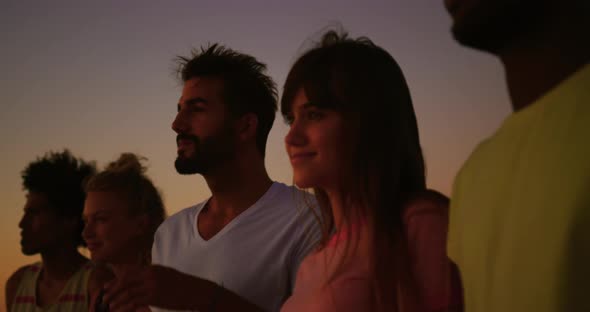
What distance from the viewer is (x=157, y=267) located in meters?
1.94

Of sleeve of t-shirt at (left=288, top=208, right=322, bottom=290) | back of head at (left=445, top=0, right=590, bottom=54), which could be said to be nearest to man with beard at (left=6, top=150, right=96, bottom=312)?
sleeve of t-shirt at (left=288, top=208, right=322, bottom=290)

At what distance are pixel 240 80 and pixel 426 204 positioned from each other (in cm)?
153

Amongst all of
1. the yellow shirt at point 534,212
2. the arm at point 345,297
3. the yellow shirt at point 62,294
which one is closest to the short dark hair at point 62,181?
the yellow shirt at point 62,294

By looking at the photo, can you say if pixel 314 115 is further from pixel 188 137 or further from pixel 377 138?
pixel 188 137

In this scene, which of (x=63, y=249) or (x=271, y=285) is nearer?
(x=271, y=285)

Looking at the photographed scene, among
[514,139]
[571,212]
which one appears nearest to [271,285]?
[514,139]

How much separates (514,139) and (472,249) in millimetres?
191

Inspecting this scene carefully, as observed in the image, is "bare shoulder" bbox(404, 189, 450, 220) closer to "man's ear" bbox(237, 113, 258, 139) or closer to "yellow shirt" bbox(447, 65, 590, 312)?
"yellow shirt" bbox(447, 65, 590, 312)

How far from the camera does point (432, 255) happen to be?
1.31 meters

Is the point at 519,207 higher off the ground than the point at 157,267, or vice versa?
the point at 519,207

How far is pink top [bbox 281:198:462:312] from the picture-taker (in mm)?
1278

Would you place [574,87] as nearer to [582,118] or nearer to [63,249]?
[582,118]

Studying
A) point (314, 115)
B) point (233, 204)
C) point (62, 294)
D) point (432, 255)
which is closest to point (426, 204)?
point (432, 255)

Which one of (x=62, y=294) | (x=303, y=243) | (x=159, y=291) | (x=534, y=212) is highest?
(x=534, y=212)
